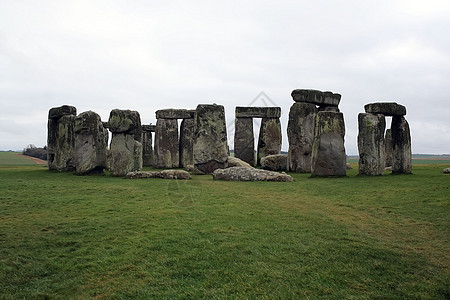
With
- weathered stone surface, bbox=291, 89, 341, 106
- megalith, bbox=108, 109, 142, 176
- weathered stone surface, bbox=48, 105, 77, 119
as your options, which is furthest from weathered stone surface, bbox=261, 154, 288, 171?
weathered stone surface, bbox=48, 105, 77, 119

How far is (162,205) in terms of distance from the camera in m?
7.12

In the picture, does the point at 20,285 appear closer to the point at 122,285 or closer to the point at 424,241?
the point at 122,285

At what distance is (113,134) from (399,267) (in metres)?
11.3

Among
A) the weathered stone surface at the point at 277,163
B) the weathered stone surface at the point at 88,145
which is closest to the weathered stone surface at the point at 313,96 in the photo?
the weathered stone surface at the point at 277,163

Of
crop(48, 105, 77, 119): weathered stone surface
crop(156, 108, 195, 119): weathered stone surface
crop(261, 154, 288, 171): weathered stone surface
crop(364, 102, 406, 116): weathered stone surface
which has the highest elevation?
crop(156, 108, 195, 119): weathered stone surface

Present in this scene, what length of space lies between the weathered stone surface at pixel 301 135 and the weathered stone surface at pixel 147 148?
10749 mm

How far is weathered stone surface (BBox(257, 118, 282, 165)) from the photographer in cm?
2117

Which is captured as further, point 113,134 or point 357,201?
point 113,134

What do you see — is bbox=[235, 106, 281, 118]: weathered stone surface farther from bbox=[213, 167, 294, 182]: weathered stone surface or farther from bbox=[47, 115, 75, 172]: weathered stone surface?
bbox=[213, 167, 294, 182]: weathered stone surface

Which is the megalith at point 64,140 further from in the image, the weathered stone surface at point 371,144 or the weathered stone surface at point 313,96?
the weathered stone surface at point 371,144

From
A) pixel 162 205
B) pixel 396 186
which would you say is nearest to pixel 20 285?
pixel 162 205

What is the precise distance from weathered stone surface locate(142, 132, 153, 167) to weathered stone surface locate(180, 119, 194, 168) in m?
3.03

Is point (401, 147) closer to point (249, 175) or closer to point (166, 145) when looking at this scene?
Result: point (249, 175)

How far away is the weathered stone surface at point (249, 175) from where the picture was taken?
11.4 metres
